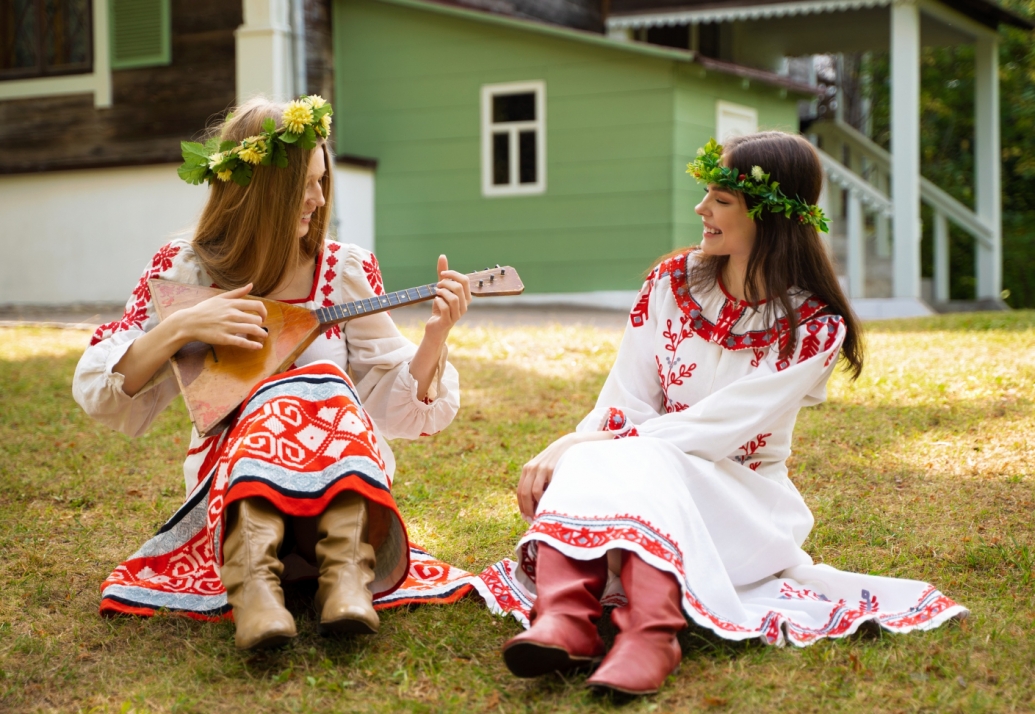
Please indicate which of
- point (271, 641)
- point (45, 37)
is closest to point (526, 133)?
point (45, 37)

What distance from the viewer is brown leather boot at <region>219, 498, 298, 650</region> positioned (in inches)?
94.0

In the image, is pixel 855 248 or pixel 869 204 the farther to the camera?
pixel 869 204

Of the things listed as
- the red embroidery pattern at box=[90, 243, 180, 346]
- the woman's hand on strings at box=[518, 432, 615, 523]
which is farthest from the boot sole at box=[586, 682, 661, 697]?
the red embroidery pattern at box=[90, 243, 180, 346]

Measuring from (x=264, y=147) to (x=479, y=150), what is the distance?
10.0 meters

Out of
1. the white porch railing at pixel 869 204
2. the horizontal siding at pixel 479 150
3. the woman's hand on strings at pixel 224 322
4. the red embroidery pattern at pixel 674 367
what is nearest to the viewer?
the woman's hand on strings at pixel 224 322

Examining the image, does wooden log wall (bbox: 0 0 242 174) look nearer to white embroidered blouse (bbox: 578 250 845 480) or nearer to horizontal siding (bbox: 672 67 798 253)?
horizontal siding (bbox: 672 67 798 253)

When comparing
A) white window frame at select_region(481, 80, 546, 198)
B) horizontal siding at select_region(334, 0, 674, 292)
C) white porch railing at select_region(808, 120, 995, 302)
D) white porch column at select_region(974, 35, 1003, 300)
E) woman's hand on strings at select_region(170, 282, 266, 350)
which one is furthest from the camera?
white porch column at select_region(974, 35, 1003, 300)

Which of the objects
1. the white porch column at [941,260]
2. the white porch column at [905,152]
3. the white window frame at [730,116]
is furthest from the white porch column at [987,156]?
the white window frame at [730,116]

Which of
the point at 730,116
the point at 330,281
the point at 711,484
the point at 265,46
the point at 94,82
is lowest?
the point at 711,484

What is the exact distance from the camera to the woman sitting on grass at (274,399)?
2.55 metres

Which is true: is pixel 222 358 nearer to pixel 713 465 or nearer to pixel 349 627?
pixel 349 627

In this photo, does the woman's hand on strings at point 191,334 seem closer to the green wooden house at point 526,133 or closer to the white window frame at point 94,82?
the green wooden house at point 526,133

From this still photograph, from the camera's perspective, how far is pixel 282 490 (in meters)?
2.56

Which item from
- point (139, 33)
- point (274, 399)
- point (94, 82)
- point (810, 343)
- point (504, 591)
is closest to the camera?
point (274, 399)
